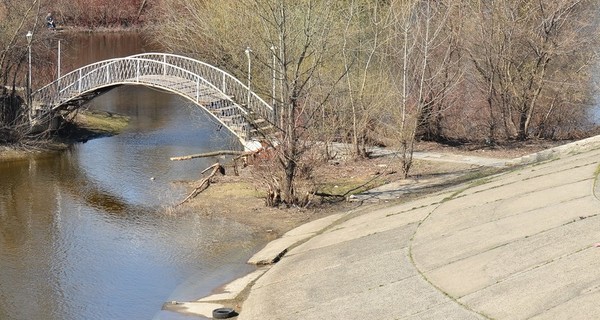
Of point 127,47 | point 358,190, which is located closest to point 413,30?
point 358,190

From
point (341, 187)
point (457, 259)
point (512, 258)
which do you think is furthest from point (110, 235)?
point (512, 258)

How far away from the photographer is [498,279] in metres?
16.6

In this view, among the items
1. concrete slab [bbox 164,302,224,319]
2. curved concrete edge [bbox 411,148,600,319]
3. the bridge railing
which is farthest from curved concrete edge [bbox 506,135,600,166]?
concrete slab [bbox 164,302,224,319]

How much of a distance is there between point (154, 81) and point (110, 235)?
506 inches

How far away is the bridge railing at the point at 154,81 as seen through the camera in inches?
1369

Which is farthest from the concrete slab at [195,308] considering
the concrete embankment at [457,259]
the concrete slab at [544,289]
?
the concrete slab at [544,289]

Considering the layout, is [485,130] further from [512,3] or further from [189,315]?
[189,315]

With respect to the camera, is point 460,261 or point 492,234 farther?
point 492,234

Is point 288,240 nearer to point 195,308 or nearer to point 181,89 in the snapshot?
point 195,308

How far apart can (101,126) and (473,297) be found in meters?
28.9

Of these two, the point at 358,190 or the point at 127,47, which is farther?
the point at 127,47

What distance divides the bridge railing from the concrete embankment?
11996 millimetres

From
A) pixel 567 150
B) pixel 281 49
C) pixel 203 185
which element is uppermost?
pixel 281 49

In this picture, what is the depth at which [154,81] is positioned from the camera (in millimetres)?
36500
